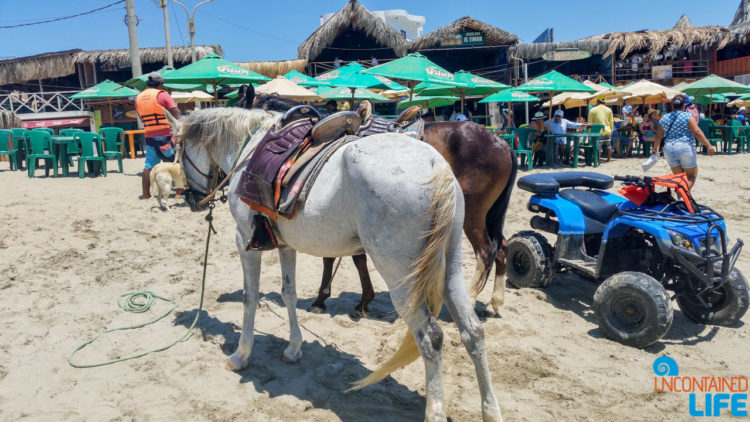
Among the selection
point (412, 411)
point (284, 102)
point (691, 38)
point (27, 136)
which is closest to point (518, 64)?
point (691, 38)

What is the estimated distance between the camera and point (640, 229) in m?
4.01

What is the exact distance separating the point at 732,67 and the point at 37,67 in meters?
34.3

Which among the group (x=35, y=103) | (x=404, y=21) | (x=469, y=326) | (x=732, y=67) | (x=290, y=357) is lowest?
(x=290, y=357)

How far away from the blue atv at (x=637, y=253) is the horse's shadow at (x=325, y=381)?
1771 mm

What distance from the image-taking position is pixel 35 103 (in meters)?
20.2

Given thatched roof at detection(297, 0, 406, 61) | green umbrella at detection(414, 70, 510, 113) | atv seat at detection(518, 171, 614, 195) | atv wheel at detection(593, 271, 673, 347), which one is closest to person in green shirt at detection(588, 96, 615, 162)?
green umbrella at detection(414, 70, 510, 113)

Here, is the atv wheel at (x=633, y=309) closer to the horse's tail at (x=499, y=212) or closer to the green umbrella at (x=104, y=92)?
the horse's tail at (x=499, y=212)

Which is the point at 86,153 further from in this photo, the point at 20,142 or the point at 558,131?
the point at 558,131

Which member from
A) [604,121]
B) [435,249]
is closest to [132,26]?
[604,121]

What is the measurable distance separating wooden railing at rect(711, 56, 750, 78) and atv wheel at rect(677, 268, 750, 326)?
27.9 meters

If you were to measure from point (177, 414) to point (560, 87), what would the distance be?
11.7 m

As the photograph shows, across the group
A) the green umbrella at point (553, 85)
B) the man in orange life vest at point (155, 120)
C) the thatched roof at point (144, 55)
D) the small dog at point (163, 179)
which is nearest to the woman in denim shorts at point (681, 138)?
the green umbrella at point (553, 85)

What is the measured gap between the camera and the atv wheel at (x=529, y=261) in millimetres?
4602

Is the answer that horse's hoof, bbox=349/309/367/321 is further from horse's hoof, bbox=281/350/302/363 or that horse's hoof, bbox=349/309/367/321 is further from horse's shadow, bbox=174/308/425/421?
horse's hoof, bbox=281/350/302/363
